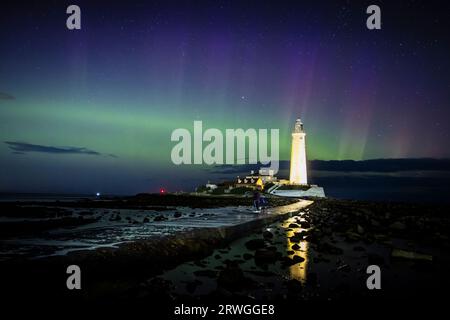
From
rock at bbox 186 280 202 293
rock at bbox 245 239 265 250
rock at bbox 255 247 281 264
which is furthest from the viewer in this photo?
rock at bbox 245 239 265 250

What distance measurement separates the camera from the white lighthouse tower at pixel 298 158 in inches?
3388

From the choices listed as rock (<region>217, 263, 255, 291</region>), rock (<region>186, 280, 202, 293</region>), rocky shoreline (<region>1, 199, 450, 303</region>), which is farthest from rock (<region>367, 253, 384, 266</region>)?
rock (<region>186, 280, 202, 293</region>)

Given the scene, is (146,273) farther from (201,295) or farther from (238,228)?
(238,228)

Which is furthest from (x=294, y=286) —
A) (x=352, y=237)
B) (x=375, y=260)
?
(x=352, y=237)

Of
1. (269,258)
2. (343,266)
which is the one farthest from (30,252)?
(343,266)

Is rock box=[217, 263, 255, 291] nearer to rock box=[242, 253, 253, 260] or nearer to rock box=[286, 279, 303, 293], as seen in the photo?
rock box=[286, 279, 303, 293]

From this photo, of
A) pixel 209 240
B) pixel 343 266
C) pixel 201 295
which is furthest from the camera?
pixel 209 240

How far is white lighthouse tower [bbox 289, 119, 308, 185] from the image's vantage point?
86.1 meters

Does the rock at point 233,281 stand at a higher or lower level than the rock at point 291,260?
higher

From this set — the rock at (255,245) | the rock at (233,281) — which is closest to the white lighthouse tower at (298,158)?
the rock at (255,245)

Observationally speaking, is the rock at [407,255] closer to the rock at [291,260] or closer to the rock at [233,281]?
the rock at [291,260]

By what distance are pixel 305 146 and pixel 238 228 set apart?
74904 millimetres
